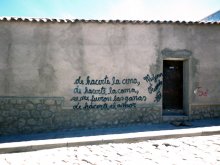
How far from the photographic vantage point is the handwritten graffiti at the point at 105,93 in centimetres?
884

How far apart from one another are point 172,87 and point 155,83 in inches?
41.2

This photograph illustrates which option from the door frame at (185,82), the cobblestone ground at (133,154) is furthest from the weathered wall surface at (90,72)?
the cobblestone ground at (133,154)

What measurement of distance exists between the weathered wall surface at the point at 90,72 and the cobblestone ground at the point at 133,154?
2404 millimetres

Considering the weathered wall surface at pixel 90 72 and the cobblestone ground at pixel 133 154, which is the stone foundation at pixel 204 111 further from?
the cobblestone ground at pixel 133 154

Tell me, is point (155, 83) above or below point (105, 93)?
above

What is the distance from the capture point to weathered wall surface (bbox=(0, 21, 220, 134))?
28.0ft

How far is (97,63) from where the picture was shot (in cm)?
894

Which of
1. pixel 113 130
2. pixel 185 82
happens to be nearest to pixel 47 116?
pixel 113 130

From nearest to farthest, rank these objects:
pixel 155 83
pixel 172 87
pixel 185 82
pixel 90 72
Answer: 1. pixel 90 72
2. pixel 155 83
3. pixel 185 82
4. pixel 172 87

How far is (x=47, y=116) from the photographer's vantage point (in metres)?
8.64

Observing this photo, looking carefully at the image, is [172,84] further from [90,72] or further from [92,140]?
[92,140]

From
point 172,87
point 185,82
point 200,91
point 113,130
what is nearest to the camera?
point 113,130

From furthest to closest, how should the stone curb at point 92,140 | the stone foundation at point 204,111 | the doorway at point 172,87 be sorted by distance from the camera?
1. the doorway at point 172,87
2. the stone foundation at point 204,111
3. the stone curb at point 92,140

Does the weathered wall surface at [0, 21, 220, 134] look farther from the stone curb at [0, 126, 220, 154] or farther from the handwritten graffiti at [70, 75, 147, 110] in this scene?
the stone curb at [0, 126, 220, 154]
